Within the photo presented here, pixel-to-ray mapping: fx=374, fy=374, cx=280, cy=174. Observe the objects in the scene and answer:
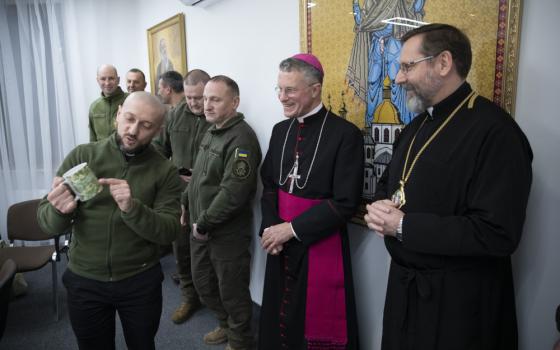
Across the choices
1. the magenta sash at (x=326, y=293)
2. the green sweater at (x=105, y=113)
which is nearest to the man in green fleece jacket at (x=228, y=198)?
the magenta sash at (x=326, y=293)

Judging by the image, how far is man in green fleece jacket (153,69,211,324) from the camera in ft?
9.80

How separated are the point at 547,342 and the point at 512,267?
312 mm

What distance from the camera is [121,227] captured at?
1597 millimetres

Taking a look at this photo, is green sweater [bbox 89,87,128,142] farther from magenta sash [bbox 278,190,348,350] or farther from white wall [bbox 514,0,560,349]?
white wall [bbox 514,0,560,349]

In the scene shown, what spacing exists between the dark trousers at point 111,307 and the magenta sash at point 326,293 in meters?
0.78

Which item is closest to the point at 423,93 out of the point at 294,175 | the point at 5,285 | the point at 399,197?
the point at 399,197

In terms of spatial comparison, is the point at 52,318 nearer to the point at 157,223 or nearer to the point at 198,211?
the point at 198,211

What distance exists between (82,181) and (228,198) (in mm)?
1110

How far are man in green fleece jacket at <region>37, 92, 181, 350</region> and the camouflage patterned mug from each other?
182mm

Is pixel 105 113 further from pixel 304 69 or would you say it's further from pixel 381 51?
pixel 381 51

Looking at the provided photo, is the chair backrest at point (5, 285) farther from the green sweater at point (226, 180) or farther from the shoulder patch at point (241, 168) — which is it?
the shoulder patch at point (241, 168)

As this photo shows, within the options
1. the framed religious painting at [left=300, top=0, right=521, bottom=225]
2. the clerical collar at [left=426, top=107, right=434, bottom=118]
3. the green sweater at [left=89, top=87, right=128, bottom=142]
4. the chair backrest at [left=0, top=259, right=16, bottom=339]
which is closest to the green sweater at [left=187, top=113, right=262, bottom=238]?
the framed religious painting at [left=300, top=0, right=521, bottom=225]

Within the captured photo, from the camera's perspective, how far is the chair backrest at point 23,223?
3.34 metres

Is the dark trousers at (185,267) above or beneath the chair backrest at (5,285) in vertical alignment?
beneath
